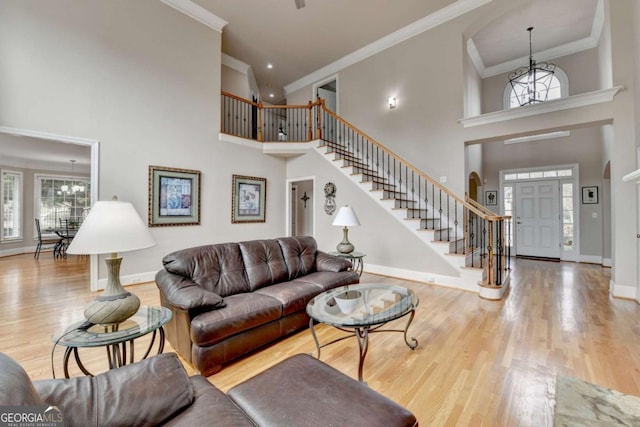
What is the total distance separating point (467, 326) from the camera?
2.94 m

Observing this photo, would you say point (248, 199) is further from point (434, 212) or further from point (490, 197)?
point (490, 197)

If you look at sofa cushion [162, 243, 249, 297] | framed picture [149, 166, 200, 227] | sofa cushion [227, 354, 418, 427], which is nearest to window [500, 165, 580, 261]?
sofa cushion [162, 243, 249, 297]

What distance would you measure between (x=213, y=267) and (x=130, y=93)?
366 cm

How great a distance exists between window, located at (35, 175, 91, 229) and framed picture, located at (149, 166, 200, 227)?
4.98m

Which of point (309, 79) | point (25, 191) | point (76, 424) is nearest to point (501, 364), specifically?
point (76, 424)

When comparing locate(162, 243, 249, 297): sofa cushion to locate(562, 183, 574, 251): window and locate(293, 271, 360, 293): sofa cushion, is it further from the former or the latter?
locate(562, 183, 574, 251): window

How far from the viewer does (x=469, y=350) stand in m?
2.45

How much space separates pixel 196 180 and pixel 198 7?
3.24 meters

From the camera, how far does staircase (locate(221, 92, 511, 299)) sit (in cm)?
420

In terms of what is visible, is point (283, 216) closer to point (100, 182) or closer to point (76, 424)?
point (100, 182)

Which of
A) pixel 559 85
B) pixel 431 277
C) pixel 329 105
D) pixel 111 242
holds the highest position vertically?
pixel 329 105

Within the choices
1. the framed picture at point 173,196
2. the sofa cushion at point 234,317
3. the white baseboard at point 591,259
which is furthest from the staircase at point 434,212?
the sofa cushion at point 234,317

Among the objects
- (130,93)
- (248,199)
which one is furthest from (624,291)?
(130,93)

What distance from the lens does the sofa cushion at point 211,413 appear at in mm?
973
